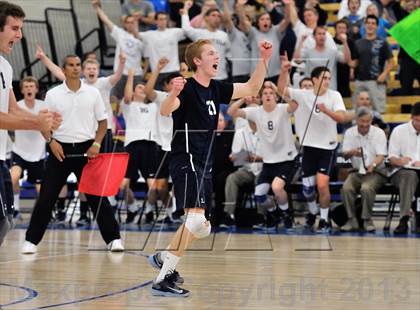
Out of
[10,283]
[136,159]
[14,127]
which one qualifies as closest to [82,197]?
[136,159]

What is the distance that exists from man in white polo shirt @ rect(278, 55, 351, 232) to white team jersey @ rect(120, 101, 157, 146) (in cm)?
251

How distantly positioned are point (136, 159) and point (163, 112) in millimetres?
7302

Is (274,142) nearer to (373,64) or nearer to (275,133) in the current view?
(275,133)

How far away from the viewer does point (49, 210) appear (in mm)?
10898

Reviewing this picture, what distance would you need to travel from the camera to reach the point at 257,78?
27.4 ft

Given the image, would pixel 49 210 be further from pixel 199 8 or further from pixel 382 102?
pixel 199 8

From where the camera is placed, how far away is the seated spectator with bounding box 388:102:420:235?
13672 millimetres

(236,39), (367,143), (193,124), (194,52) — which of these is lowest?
(367,143)

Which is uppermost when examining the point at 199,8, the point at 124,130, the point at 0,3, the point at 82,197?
the point at 0,3

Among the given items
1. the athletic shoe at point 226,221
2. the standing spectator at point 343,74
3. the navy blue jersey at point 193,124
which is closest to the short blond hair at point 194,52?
the navy blue jersey at point 193,124

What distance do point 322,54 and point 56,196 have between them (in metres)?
6.56

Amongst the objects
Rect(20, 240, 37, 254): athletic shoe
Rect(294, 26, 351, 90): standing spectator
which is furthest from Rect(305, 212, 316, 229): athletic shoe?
Rect(20, 240, 37, 254): athletic shoe

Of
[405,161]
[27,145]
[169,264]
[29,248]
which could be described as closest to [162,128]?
[27,145]

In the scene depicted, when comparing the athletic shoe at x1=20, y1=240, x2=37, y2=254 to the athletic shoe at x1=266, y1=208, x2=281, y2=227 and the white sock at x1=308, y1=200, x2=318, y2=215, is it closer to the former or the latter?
the athletic shoe at x1=266, y1=208, x2=281, y2=227
